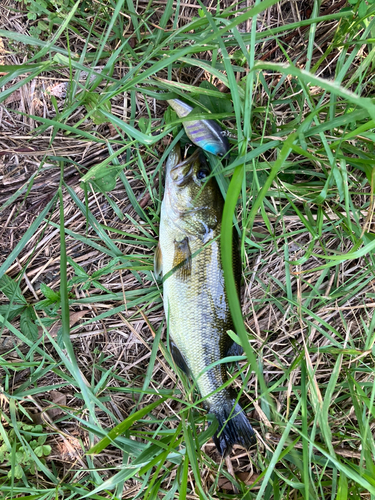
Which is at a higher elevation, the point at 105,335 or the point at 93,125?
the point at 93,125

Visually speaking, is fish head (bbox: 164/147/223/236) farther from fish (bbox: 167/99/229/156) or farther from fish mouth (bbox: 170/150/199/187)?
fish (bbox: 167/99/229/156)

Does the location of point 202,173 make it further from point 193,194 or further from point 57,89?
point 57,89

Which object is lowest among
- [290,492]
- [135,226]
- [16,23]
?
[290,492]

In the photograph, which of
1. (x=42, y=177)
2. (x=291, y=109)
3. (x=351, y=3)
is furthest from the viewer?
(x=42, y=177)

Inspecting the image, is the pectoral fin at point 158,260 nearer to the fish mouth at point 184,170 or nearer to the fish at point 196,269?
the fish at point 196,269

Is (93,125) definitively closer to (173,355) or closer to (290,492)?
(173,355)

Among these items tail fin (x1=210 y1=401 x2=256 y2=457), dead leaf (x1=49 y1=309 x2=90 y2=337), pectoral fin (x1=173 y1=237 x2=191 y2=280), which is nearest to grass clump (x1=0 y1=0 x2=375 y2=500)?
dead leaf (x1=49 y1=309 x2=90 y2=337)

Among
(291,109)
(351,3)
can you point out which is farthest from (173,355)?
(351,3)
